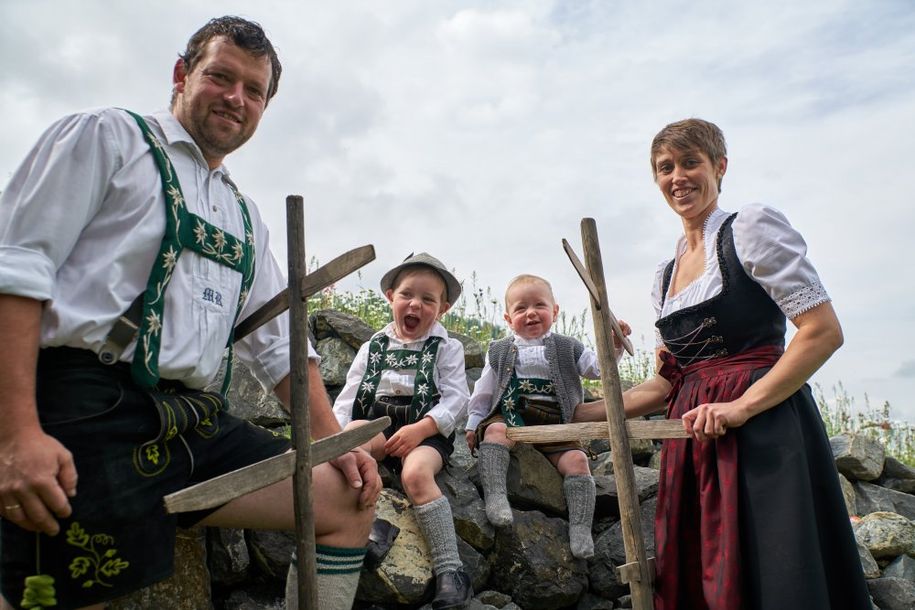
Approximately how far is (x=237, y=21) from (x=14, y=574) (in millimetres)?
2024

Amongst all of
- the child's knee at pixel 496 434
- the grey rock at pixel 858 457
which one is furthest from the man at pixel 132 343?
the grey rock at pixel 858 457

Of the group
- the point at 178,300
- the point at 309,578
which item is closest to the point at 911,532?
the point at 309,578

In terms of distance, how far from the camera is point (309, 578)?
236cm

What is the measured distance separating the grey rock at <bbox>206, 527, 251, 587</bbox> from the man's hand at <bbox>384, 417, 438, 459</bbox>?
92 cm

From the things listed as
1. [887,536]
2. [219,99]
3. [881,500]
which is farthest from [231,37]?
[881,500]

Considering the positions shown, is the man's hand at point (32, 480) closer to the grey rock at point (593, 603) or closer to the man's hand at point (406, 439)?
the man's hand at point (406, 439)

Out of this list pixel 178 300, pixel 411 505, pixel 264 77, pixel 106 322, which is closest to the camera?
pixel 106 322

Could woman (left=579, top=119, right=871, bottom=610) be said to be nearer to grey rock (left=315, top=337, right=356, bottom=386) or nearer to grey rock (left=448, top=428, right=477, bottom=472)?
grey rock (left=448, top=428, right=477, bottom=472)

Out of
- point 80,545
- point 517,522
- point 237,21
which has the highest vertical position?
point 237,21

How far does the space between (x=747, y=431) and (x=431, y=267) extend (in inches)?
90.0

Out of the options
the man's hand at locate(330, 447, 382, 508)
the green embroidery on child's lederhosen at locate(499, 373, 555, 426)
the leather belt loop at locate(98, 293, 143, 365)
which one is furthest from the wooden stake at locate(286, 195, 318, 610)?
the green embroidery on child's lederhosen at locate(499, 373, 555, 426)

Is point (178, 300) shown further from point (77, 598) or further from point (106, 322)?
point (77, 598)

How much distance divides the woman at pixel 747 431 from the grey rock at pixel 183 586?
2020 mm

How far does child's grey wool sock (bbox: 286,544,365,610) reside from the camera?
2.62 metres
